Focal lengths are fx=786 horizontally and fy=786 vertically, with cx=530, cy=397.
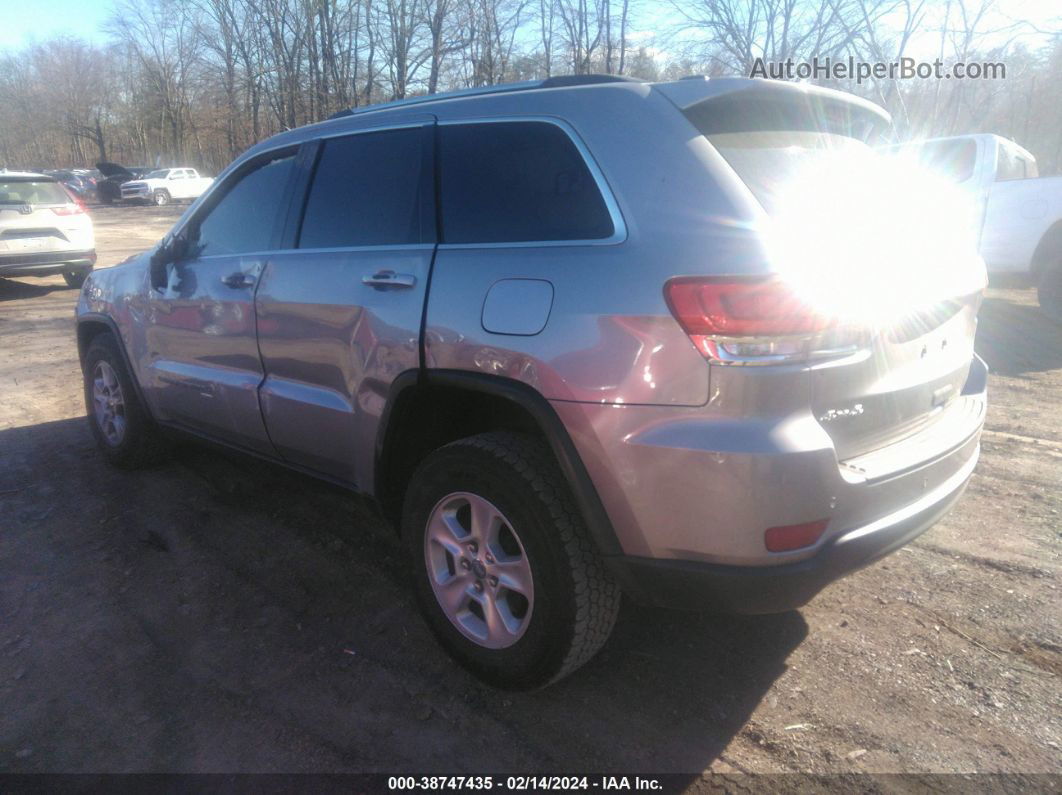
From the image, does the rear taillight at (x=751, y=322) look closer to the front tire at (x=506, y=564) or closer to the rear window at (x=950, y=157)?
the front tire at (x=506, y=564)

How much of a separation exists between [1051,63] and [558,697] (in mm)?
34152

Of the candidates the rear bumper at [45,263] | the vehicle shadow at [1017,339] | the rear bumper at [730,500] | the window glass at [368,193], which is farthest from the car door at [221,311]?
the rear bumper at [45,263]

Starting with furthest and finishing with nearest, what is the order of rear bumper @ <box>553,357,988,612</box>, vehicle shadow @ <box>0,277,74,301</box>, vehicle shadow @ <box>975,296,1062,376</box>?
vehicle shadow @ <box>0,277,74,301</box>
vehicle shadow @ <box>975,296,1062,376</box>
rear bumper @ <box>553,357,988,612</box>

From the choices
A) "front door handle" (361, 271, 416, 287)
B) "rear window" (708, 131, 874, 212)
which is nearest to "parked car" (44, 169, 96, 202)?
"front door handle" (361, 271, 416, 287)

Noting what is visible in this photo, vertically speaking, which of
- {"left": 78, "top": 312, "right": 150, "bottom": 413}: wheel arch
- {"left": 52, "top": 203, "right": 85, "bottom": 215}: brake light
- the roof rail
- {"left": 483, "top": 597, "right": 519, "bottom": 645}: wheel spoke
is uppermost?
the roof rail

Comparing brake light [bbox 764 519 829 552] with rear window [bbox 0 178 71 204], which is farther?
rear window [bbox 0 178 71 204]

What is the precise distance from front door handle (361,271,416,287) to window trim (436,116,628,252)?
0.51ft

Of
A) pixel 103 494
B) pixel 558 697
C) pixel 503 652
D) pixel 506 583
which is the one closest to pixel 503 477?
pixel 506 583

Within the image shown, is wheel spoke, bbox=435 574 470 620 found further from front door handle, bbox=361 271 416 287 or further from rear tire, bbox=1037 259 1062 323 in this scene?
rear tire, bbox=1037 259 1062 323

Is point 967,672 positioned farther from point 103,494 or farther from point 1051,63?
point 1051,63

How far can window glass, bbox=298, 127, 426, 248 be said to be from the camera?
9.66 ft

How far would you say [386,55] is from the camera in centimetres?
2755

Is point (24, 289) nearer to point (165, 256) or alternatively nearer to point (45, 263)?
point (45, 263)

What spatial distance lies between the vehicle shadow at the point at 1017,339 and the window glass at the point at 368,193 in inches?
222
